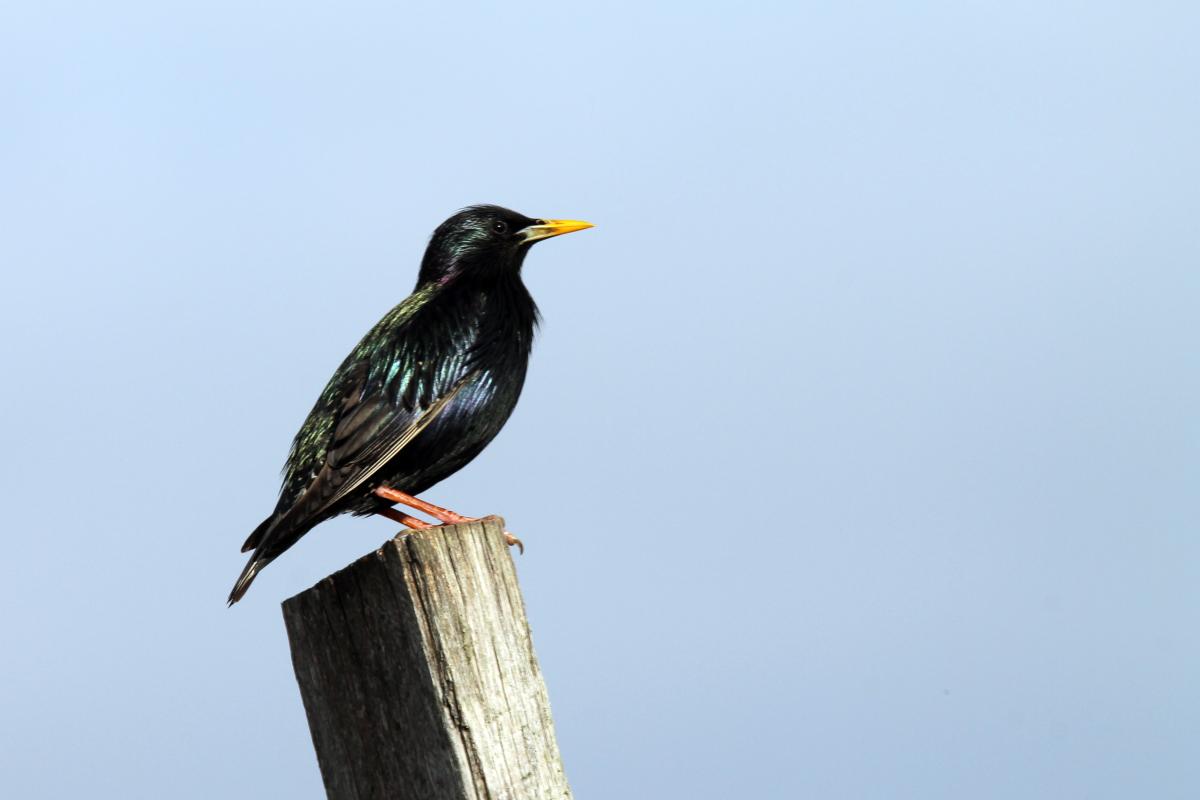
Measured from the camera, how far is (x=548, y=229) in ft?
23.8

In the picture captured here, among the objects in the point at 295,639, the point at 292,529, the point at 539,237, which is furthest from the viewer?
the point at 539,237

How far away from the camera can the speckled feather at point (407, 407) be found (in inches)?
226

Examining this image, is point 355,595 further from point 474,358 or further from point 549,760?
point 474,358

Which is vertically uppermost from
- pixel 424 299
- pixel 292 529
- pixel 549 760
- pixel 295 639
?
pixel 424 299

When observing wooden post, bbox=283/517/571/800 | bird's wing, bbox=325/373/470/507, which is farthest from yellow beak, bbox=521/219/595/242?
wooden post, bbox=283/517/571/800

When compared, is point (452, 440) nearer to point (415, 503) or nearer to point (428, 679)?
point (415, 503)

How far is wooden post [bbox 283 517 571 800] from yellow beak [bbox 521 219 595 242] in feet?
13.0

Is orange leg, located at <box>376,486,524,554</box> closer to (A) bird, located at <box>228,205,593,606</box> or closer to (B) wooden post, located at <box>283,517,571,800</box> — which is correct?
(A) bird, located at <box>228,205,593,606</box>

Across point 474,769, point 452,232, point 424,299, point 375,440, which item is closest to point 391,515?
point 375,440

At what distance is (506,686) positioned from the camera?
3199 mm

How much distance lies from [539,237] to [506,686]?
4.25 meters

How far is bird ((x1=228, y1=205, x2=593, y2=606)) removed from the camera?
5.72 m

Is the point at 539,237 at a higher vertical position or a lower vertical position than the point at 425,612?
higher

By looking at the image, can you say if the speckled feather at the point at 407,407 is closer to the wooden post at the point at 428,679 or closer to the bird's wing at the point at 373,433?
the bird's wing at the point at 373,433
